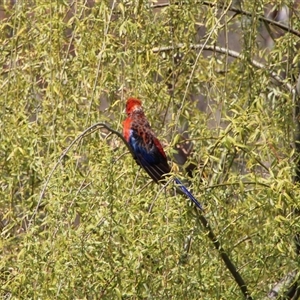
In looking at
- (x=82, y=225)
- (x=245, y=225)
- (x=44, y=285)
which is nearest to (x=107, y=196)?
(x=82, y=225)

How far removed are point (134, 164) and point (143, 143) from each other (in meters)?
0.12

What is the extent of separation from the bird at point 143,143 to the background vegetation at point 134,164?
5cm

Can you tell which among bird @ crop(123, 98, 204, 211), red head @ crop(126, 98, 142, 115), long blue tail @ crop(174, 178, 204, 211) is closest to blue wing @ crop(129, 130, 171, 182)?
bird @ crop(123, 98, 204, 211)

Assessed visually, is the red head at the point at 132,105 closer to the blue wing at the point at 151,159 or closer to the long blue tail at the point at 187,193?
the blue wing at the point at 151,159

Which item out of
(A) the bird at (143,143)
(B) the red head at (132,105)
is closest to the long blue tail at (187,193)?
(A) the bird at (143,143)

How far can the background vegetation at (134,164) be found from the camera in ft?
11.2

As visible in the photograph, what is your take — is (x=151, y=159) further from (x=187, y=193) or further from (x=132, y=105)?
(x=187, y=193)

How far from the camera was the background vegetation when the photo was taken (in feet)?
11.2

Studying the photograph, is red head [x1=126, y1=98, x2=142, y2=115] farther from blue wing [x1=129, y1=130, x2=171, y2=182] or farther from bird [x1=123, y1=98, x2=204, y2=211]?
blue wing [x1=129, y1=130, x2=171, y2=182]

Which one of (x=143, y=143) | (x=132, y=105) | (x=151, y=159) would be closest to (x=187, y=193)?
(x=151, y=159)

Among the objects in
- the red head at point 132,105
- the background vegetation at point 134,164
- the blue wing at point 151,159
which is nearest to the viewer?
the background vegetation at point 134,164

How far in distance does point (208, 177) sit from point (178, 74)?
62 centimetres

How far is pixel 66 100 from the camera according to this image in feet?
13.6

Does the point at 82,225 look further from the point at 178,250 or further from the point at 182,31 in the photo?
the point at 182,31
